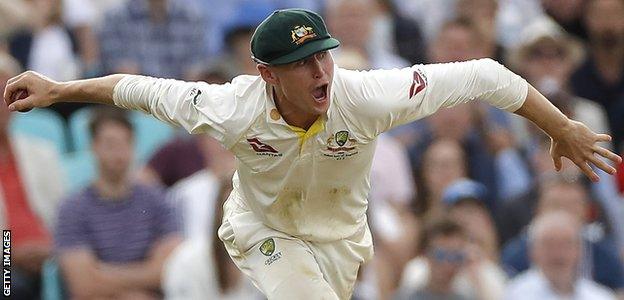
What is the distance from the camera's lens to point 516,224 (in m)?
11.5

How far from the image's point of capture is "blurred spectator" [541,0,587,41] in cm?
1327

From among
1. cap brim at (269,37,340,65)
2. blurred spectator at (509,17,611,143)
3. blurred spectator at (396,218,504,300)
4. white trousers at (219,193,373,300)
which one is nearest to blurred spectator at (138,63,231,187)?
blurred spectator at (396,218,504,300)

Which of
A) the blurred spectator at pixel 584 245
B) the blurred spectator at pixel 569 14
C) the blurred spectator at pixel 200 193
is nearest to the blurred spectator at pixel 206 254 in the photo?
the blurred spectator at pixel 200 193

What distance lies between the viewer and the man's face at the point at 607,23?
13.0 metres

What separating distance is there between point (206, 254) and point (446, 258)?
1.65m

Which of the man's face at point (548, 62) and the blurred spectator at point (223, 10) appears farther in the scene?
the man's face at point (548, 62)

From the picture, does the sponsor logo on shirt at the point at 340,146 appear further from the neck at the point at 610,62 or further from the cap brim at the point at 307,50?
the neck at the point at 610,62

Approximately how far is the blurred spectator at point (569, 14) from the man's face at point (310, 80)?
686 cm

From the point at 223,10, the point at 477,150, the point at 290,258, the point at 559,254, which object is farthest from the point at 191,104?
the point at 223,10

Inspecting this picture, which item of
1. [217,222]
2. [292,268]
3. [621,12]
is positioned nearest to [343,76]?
[292,268]

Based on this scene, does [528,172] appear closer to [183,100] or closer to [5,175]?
[5,175]

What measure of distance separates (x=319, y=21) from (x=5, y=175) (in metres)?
4.75

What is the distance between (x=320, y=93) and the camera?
6727mm

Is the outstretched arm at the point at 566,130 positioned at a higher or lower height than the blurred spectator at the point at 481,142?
higher
